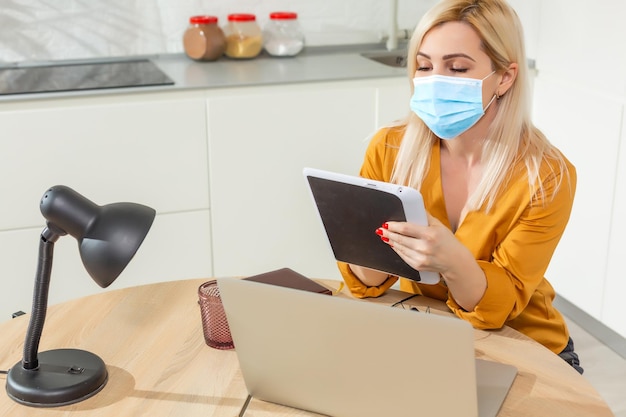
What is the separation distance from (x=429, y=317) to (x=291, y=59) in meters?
2.29

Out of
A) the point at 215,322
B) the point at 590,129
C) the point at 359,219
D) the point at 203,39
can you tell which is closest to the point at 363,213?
the point at 359,219

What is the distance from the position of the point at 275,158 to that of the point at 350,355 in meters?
1.76

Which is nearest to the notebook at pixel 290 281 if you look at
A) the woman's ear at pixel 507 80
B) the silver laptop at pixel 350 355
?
the silver laptop at pixel 350 355

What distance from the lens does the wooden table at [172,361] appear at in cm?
133

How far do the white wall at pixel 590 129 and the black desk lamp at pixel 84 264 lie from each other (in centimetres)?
186

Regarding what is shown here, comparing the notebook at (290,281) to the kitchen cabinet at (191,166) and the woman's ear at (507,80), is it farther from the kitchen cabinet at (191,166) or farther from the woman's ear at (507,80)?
the kitchen cabinet at (191,166)

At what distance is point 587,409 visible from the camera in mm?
Answer: 1316

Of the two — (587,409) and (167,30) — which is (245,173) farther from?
(587,409)

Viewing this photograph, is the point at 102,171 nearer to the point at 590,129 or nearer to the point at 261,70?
the point at 261,70

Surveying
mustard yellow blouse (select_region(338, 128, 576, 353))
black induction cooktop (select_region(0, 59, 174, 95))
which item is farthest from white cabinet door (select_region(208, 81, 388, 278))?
mustard yellow blouse (select_region(338, 128, 576, 353))

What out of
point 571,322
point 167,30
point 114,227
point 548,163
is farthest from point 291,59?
point 114,227

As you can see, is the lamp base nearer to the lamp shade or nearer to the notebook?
the lamp shade

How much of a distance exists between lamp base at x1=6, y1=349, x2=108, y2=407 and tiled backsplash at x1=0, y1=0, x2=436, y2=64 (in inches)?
76.1

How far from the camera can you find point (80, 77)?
289cm
